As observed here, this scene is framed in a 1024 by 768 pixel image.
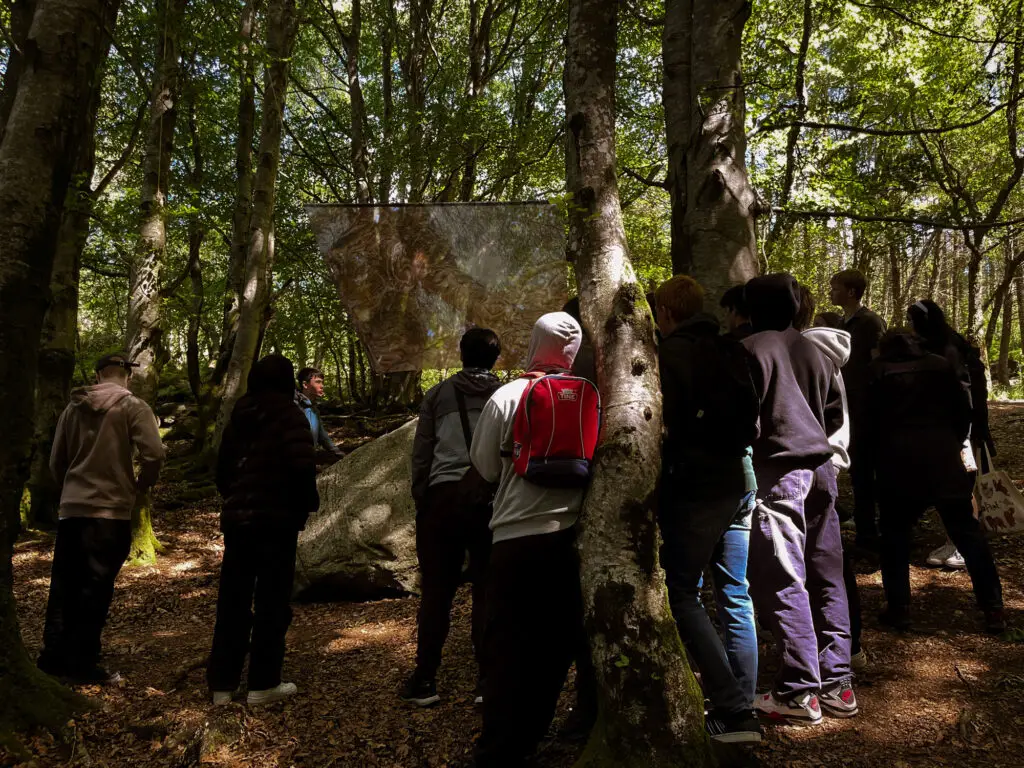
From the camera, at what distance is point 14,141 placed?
341 cm

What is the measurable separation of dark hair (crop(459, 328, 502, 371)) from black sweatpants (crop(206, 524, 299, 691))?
1475mm

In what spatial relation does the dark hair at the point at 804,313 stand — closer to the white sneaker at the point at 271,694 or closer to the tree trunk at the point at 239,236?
the white sneaker at the point at 271,694

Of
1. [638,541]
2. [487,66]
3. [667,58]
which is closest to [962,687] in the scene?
[638,541]

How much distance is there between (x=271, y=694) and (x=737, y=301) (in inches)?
139

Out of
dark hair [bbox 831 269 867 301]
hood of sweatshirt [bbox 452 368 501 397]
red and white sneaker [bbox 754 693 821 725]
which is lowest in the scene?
red and white sneaker [bbox 754 693 821 725]

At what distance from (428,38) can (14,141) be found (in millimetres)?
15893

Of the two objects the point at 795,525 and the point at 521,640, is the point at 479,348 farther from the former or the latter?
the point at 795,525

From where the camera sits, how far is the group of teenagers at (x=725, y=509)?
2.72m

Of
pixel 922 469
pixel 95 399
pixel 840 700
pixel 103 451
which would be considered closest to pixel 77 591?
pixel 103 451

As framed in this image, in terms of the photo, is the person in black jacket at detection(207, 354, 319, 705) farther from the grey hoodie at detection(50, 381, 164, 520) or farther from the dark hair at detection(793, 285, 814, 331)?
the dark hair at detection(793, 285, 814, 331)

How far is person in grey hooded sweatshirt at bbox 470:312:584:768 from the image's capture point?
2.68m

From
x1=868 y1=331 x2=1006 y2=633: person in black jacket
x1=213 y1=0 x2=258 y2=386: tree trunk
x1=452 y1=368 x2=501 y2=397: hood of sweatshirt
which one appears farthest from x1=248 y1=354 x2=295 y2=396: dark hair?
x1=213 y1=0 x2=258 y2=386: tree trunk

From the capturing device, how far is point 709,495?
2959 millimetres

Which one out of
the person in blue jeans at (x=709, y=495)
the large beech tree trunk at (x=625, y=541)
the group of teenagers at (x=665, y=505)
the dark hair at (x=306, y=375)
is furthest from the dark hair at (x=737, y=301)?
the dark hair at (x=306, y=375)
